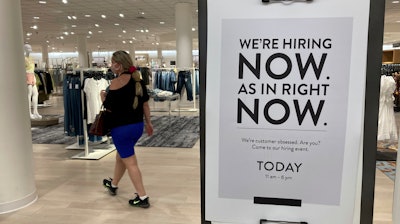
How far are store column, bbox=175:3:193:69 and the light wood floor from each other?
6200mm

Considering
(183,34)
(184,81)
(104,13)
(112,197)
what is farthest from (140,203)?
(104,13)

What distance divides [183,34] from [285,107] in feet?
34.2

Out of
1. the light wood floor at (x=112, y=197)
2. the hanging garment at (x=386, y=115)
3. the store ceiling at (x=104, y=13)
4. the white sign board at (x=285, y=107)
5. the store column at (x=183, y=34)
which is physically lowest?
the light wood floor at (x=112, y=197)

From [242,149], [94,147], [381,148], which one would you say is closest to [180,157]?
[94,147]

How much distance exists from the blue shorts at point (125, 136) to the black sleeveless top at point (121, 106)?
5cm

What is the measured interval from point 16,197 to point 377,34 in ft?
11.8

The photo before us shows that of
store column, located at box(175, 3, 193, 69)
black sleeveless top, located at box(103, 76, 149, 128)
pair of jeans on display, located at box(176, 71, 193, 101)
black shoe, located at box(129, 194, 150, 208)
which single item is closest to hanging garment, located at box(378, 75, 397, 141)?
black shoe, located at box(129, 194, 150, 208)

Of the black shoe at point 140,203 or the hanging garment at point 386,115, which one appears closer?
the black shoe at point 140,203

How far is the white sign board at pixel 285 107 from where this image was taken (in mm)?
1185

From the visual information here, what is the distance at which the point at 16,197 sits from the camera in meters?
3.60

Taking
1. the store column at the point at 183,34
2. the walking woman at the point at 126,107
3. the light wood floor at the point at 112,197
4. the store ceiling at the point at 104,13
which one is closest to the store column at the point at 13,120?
the light wood floor at the point at 112,197

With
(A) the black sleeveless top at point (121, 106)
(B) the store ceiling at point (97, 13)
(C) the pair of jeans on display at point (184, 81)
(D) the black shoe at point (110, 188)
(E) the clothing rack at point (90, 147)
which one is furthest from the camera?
(B) the store ceiling at point (97, 13)

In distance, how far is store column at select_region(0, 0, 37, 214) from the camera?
3.39 m

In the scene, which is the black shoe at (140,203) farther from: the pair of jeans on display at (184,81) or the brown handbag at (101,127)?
the pair of jeans on display at (184,81)
